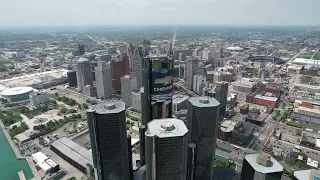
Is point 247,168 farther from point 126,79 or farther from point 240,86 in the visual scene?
point 240,86

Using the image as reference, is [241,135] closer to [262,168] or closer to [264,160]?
[264,160]

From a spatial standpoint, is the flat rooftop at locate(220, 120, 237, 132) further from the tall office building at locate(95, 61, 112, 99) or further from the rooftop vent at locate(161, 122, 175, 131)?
the tall office building at locate(95, 61, 112, 99)

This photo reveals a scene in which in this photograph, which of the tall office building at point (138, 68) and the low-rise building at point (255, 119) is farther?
the tall office building at point (138, 68)

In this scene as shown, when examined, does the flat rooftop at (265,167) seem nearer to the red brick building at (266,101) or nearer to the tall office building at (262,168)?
the tall office building at (262,168)

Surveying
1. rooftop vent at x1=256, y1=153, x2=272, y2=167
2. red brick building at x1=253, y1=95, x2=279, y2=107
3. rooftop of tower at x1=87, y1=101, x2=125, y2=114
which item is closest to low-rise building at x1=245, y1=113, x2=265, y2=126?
red brick building at x1=253, y1=95, x2=279, y2=107

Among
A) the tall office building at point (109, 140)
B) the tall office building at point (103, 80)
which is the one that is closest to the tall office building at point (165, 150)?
the tall office building at point (109, 140)
